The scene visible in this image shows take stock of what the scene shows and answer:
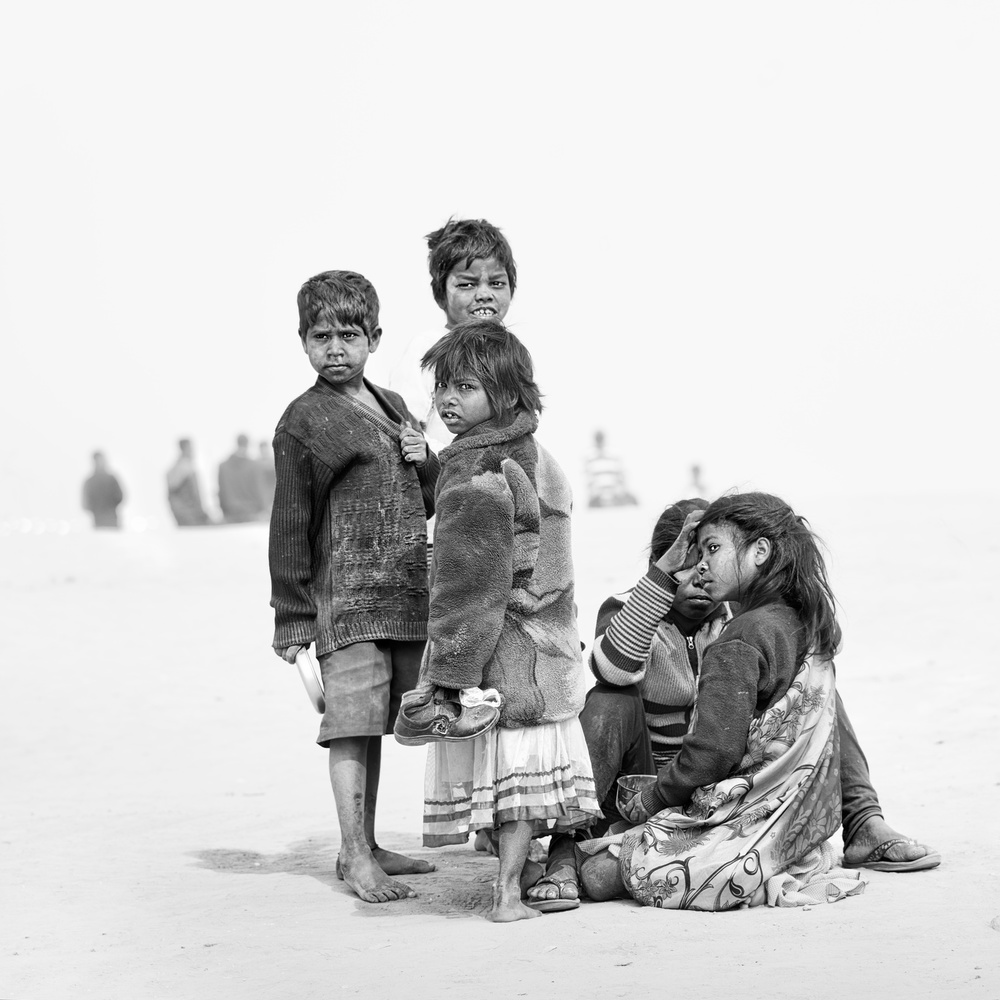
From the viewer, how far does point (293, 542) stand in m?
4.27

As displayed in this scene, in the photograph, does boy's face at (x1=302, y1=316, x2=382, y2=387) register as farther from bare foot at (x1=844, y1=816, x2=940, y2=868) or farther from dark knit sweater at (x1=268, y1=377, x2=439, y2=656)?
bare foot at (x1=844, y1=816, x2=940, y2=868)

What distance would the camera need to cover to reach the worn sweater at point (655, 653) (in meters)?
3.99

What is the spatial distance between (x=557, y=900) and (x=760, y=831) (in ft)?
1.85

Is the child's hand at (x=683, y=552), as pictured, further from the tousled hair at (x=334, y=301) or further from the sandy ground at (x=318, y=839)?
the tousled hair at (x=334, y=301)

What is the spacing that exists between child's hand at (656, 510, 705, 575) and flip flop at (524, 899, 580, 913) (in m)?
0.93

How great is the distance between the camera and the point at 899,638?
375 inches

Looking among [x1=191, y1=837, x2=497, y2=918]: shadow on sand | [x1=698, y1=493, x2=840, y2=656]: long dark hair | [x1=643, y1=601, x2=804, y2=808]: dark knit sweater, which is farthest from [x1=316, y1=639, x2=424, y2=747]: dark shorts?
[x1=698, y1=493, x2=840, y2=656]: long dark hair

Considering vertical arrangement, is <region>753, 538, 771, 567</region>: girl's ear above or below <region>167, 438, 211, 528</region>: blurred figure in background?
above

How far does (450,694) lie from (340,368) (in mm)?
1151

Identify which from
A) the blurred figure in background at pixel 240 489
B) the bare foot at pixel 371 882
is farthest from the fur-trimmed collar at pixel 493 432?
the blurred figure in background at pixel 240 489

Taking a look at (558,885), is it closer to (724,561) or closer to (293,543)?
(724,561)

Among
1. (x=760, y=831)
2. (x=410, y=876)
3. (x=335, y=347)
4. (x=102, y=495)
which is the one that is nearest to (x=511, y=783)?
(x=760, y=831)

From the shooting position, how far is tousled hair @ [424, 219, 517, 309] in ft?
15.1

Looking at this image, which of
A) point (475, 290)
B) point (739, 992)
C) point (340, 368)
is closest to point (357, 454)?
point (340, 368)
